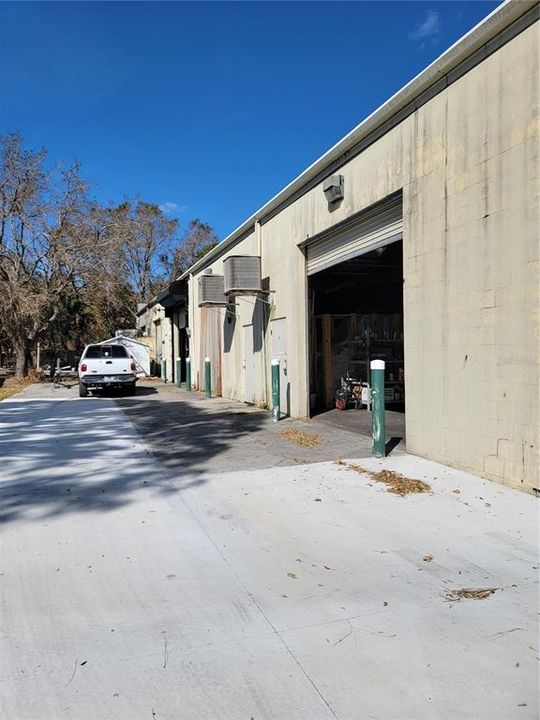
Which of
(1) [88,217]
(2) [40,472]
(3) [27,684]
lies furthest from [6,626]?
(1) [88,217]

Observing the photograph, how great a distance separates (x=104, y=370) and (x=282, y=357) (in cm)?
779

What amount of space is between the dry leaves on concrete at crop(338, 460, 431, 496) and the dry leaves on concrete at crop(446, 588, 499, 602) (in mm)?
2179

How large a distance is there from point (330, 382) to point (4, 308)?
1700 centimetres

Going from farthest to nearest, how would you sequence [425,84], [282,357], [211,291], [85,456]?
1. [211,291]
2. [282,357]
3. [85,456]
4. [425,84]

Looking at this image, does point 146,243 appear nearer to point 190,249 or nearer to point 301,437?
point 190,249

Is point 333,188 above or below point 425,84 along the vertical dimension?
below

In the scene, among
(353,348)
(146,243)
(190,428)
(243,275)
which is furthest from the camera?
(146,243)

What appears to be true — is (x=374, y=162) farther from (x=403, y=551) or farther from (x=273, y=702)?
(x=273, y=702)

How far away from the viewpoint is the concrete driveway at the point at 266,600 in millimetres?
2570

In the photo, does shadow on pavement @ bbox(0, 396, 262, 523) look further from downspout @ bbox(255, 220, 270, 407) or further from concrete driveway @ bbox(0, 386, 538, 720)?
downspout @ bbox(255, 220, 270, 407)

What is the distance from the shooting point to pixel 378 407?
7.41m

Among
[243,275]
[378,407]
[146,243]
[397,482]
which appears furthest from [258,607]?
[146,243]

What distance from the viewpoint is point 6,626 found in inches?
126

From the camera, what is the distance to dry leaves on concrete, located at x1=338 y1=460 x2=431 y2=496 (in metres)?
5.86
